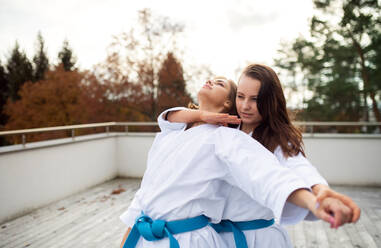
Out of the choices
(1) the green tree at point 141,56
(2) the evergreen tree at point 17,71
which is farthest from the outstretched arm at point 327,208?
(2) the evergreen tree at point 17,71

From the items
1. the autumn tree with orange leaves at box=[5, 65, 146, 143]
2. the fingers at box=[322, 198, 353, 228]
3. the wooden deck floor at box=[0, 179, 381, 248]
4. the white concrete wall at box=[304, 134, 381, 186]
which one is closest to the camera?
the fingers at box=[322, 198, 353, 228]

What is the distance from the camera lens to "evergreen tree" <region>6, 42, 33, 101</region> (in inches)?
765

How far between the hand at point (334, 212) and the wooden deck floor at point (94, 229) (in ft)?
7.88

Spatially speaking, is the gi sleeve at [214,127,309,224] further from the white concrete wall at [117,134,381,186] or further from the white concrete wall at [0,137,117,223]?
the white concrete wall at [117,134,381,186]

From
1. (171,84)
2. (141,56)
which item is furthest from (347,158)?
(141,56)

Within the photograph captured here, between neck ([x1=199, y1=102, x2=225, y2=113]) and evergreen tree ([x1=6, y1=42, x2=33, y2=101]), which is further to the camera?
evergreen tree ([x1=6, y1=42, x2=33, y2=101])

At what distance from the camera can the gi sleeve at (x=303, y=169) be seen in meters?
0.65

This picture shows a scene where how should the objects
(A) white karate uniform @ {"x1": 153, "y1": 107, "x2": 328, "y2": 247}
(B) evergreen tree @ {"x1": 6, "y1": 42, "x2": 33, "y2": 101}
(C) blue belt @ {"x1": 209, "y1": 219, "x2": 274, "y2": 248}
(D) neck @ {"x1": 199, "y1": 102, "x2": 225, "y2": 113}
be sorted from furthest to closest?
(B) evergreen tree @ {"x1": 6, "y1": 42, "x2": 33, "y2": 101}
(D) neck @ {"x1": 199, "y1": 102, "x2": 225, "y2": 113}
(C) blue belt @ {"x1": 209, "y1": 219, "x2": 274, "y2": 248}
(A) white karate uniform @ {"x1": 153, "y1": 107, "x2": 328, "y2": 247}

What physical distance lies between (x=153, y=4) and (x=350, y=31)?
6.84 metres

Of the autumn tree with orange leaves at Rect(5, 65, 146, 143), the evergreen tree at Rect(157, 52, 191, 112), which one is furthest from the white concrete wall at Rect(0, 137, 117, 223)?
the autumn tree with orange leaves at Rect(5, 65, 146, 143)

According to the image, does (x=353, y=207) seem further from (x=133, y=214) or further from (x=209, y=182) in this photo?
(x=133, y=214)

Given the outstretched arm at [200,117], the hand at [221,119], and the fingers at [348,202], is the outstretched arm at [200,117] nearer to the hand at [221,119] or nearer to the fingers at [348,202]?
the hand at [221,119]

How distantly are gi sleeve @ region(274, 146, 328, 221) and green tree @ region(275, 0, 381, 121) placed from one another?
8714 millimetres

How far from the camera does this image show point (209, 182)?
831 millimetres
